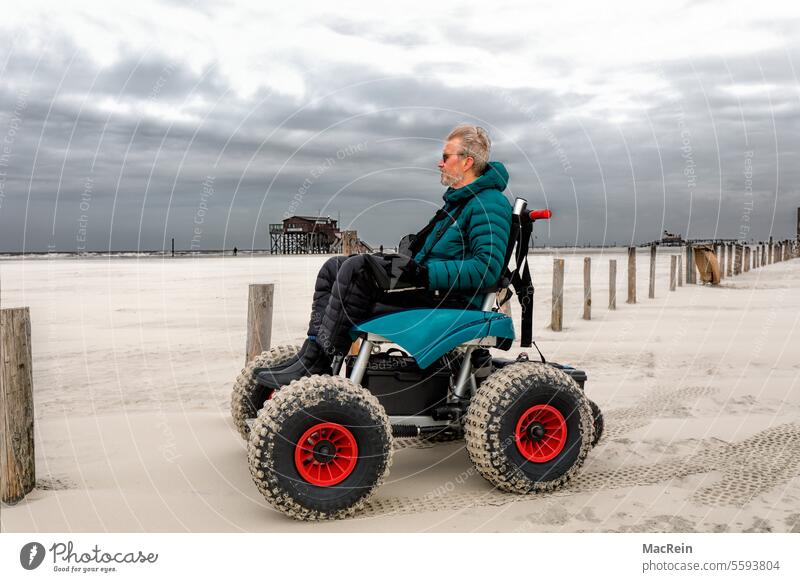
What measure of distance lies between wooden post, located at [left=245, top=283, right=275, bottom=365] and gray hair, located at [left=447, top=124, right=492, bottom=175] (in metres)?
2.67

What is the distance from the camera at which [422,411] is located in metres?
4.51

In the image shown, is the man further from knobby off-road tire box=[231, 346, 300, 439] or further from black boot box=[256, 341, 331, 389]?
knobby off-road tire box=[231, 346, 300, 439]

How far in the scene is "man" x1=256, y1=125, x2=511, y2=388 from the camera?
13.5ft

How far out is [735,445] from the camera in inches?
211

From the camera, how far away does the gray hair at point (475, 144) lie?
4504mm

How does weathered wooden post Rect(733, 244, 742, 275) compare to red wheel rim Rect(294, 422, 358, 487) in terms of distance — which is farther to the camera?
weathered wooden post Rect(733, 244, 742, 275)

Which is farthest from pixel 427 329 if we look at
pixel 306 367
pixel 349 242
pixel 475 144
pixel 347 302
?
pixel 349 242

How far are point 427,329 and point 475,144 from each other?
121 cm

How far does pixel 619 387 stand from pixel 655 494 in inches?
127

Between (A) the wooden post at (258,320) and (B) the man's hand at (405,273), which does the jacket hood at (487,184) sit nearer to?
(B) the man's hand at (405,273)

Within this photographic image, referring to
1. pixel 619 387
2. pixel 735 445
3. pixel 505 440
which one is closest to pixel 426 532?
pixel 505 440

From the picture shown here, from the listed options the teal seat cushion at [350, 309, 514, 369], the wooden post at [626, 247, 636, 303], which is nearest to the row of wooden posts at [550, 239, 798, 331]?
the wooden post at [626, 247, 636, 303]
